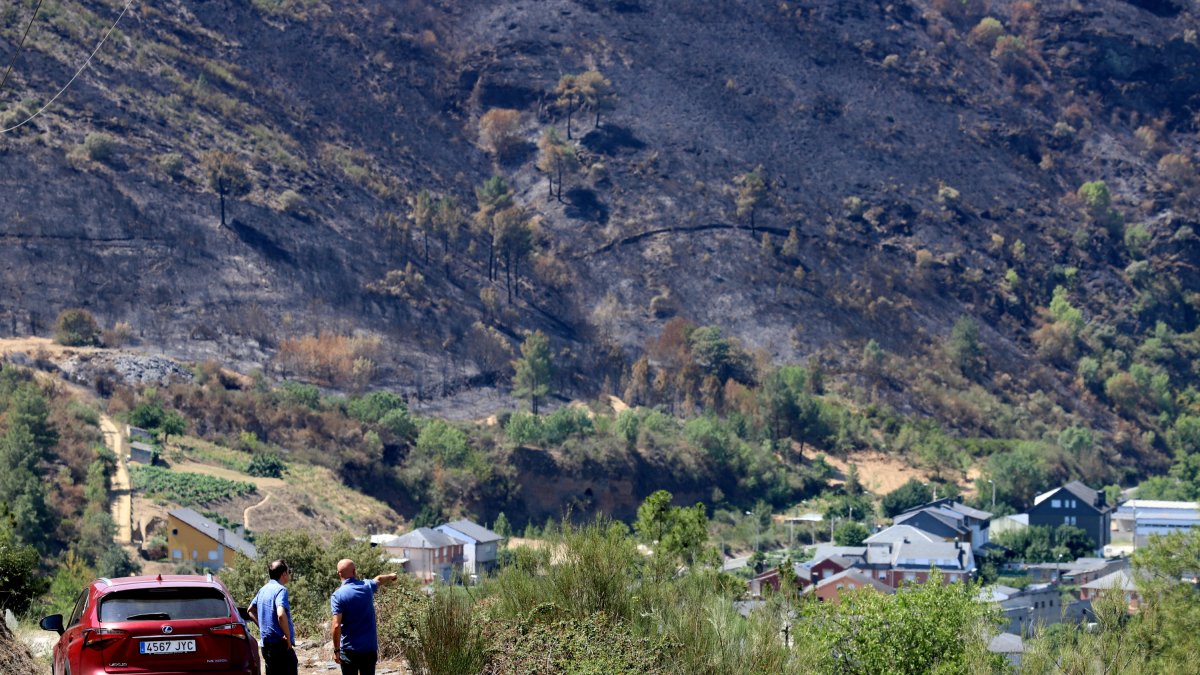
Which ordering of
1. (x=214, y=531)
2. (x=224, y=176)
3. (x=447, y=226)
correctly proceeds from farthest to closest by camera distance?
1. (x=447, y=226)
2. (x=224, y=176)
3. (x=214, y=531)

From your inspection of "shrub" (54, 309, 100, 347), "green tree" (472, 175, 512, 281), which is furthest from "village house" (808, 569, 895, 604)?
"green tree" (472, 175, 512, 281)

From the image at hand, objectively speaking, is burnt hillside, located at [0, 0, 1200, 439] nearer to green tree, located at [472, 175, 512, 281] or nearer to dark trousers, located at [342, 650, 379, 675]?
green tree, located at [472, 175, 512, 281]

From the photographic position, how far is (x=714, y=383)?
101250mm

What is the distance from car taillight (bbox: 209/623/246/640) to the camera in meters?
15.2

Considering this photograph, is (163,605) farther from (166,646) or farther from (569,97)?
(569,97)

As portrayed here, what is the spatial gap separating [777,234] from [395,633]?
104m

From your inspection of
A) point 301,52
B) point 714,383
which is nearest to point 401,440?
point 714,383

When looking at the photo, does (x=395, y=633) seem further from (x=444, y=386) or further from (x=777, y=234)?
(x=777, y=234)

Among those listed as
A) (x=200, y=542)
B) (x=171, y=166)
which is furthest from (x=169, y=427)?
(x=171, y=166)

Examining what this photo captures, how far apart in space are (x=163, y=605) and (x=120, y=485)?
176ft

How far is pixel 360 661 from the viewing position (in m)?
15.1

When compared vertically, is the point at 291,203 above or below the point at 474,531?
above

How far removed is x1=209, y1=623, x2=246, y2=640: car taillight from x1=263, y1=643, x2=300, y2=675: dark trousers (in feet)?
1.01

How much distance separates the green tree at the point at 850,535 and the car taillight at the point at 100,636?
6739 cm
